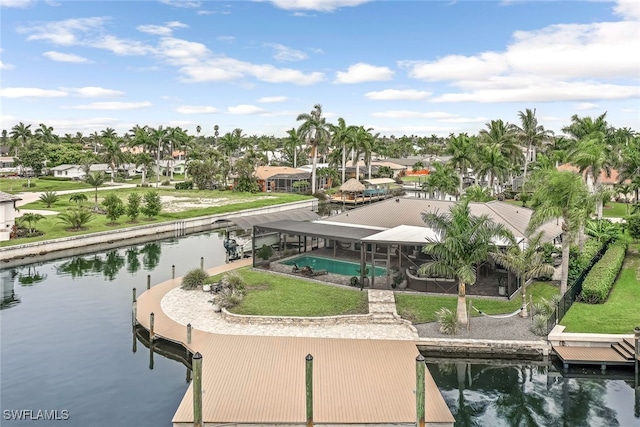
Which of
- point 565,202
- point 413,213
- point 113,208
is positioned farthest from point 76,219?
point 565,202

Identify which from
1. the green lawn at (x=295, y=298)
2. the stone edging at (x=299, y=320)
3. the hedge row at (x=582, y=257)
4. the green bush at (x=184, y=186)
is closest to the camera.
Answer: the stone edging at (x=299, y=320)

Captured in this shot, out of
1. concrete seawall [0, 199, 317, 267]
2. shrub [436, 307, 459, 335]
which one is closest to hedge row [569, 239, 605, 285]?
shrub [436, 307, 459, 335]

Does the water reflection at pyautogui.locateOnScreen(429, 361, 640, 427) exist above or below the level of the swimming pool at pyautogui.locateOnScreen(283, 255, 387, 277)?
below

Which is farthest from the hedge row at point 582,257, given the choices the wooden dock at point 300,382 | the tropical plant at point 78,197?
the tropical plant at point 78,197

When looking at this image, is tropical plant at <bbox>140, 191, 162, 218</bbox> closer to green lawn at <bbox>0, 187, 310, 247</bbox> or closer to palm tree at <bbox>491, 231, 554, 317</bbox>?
green lawn at <bbox>0, 187, 310, 247</bbox>

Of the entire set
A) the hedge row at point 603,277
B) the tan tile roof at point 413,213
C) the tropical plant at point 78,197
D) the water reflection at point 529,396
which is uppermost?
the tan tile roof at point 413,213

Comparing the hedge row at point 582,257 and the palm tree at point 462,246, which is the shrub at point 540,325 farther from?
the hedge row at point 582,257
